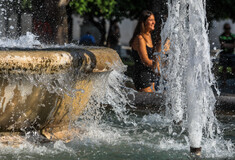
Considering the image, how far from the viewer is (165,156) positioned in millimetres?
4703

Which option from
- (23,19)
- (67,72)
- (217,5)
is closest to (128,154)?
(67,72)

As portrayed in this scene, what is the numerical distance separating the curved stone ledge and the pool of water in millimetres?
717

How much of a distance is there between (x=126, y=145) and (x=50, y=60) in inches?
48.0

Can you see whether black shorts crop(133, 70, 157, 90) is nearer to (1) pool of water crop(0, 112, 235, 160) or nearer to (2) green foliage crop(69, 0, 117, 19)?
(1) pool of water crop(0, 112, 235, 160)

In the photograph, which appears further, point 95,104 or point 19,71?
point 95,104

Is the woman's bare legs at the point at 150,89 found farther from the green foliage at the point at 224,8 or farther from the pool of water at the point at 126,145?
the green foliage at the point at 224,8

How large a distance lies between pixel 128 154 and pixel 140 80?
84.8 inches

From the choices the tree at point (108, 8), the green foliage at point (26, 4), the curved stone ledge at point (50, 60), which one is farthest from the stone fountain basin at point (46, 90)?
the tree at point (108, 8)

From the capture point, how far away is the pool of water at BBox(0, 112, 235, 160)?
4.66 metres

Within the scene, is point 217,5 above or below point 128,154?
above

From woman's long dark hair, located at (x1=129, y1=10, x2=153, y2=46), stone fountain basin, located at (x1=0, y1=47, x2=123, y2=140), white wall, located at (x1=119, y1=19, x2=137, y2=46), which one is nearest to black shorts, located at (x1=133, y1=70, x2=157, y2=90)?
woman's long dark hair, located at (x1=129, y1=10, x2=153, y2=46)

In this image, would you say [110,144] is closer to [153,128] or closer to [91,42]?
[153,128]

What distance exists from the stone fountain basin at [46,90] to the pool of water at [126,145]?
21 cm

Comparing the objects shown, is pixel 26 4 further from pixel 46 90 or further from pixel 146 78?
pixel 46 90
